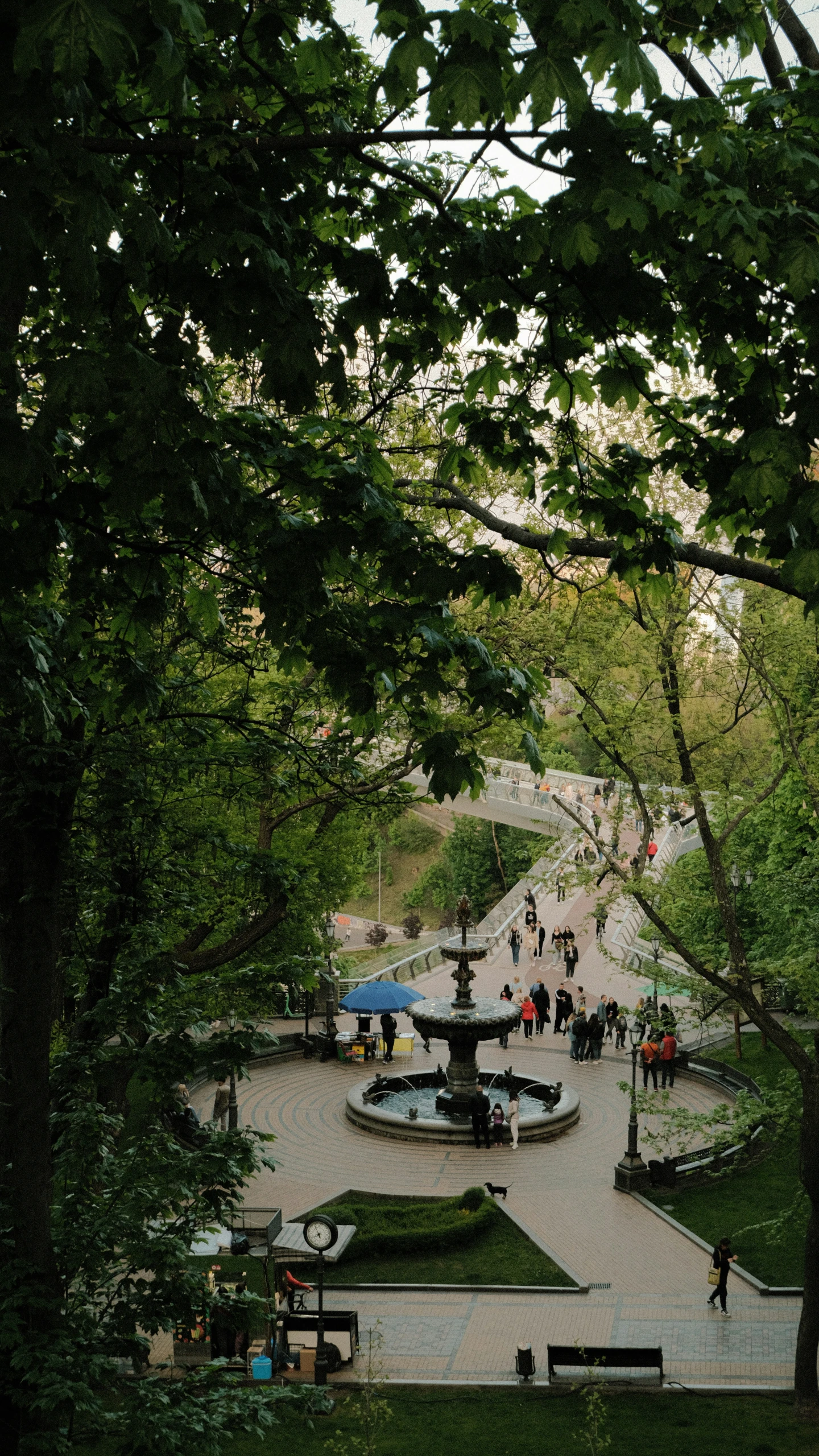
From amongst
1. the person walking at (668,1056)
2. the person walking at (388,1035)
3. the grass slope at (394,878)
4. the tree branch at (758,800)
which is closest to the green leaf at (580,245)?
the tree branch at (758,800)

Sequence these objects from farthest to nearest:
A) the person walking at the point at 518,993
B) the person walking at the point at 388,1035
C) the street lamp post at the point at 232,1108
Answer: the person walking at the point at 518,993 → the person walking at the point at 388,1035 → the street lamp post at the point at 232,1108

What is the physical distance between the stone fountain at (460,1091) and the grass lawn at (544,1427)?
9.96 m

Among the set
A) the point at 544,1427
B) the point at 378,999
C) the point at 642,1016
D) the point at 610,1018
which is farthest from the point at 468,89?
the point at 610,1018

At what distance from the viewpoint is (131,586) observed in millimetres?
6359

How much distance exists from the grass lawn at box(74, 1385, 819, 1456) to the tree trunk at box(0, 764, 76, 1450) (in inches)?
230

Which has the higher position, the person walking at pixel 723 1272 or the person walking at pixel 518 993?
the person walking at pixel 518 993

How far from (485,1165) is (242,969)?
50.4ft

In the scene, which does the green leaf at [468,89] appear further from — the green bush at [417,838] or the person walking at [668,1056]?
the green bush at [417,838]

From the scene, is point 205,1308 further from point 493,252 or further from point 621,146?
point 621,146

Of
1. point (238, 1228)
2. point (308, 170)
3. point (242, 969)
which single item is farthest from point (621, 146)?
point (238, 1228)

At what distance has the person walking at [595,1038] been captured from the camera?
28.8 meters

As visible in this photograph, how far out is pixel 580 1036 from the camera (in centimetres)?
2895

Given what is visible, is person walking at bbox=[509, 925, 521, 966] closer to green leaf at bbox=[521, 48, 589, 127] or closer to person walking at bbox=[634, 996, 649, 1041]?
person walking at bbox=[634, 996, 649, 1041]

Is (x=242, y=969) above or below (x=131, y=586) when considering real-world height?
below
